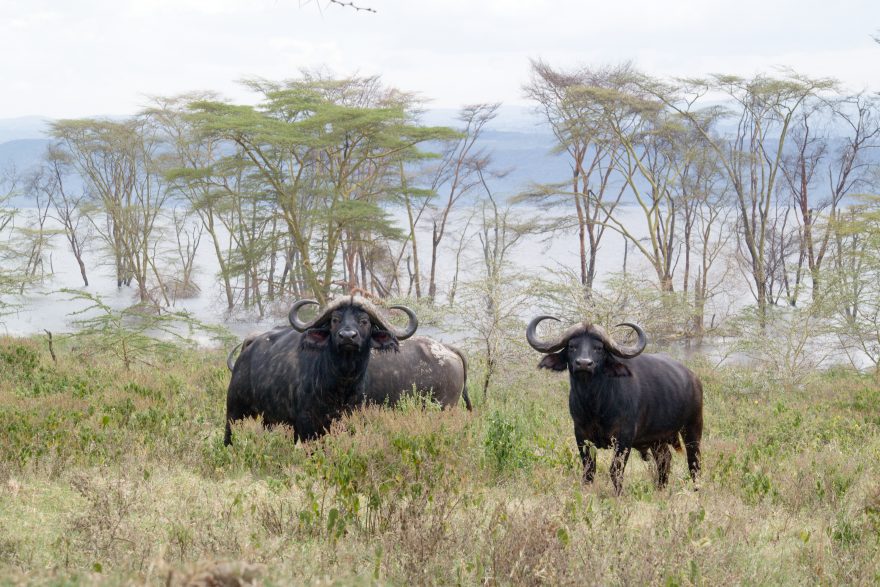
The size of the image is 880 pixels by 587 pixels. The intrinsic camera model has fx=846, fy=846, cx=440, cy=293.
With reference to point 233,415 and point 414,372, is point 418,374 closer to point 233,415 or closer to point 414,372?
point 414,372

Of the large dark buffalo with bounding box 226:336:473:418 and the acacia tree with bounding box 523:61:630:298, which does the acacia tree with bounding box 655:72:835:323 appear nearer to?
the acacia tree with bounding box 523:61:630:298

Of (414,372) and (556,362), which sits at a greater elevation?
(556,362)

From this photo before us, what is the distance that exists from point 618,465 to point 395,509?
247cm

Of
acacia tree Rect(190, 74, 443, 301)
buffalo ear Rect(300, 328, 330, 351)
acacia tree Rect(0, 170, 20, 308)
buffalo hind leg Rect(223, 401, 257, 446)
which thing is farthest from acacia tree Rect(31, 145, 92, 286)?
buffalo ear Rect(300, 328, 330, 351)

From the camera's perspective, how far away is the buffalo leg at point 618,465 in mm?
6168

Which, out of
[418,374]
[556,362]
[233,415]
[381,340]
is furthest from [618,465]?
[233,415]

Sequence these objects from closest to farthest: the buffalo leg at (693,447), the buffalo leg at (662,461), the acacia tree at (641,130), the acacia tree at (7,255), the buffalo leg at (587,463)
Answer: the buffalo leg at (587,463) → the buffalo leg at (662,461) → the buffalo leg at (693,447) → the acacia tree at (7,255) → the acacia tree at (641,130)

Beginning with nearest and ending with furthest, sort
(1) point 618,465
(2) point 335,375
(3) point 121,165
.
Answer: (1) point 618,465
(2) point 335,375
(3) point 121,165

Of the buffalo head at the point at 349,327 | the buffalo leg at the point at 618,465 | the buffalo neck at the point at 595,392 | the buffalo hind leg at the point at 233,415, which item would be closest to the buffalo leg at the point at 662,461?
the buffalo leg at the point at 618,465

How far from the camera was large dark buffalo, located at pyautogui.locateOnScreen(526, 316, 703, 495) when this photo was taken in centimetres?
667

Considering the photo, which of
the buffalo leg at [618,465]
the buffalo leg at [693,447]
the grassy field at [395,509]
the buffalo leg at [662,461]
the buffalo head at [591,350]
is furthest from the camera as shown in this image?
the buffalo leg at [693,447]

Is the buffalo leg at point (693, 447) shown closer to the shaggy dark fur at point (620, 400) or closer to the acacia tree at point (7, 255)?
the shaggy dark fur at point (620, 400)

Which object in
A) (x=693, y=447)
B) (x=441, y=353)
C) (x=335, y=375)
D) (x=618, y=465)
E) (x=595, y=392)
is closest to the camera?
(x=618, y=465)

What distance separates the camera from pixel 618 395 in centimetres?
671
